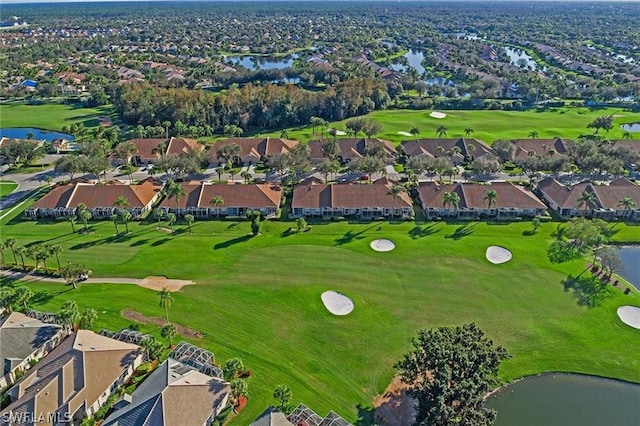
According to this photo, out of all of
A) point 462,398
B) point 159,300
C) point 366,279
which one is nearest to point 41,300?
point 159,300

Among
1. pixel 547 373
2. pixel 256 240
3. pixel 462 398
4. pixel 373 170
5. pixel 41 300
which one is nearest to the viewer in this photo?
pixel 462 398

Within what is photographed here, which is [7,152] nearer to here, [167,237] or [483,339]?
[167,237]

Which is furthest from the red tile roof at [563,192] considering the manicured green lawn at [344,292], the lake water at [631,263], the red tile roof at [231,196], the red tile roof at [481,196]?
the red tile roof at [231,196]

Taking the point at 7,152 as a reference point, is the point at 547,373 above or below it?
below

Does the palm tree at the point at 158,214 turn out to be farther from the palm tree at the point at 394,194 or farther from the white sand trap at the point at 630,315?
the white sand trap at the point at 630,315

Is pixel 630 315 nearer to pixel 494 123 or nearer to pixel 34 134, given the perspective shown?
pixel 494 123

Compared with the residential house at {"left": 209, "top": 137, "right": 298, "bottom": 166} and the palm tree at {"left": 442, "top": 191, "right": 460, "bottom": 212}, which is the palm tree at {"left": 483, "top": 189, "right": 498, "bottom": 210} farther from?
the residential house at {"left": 209, "top": 137, "right": 298, "bottom": 166}
